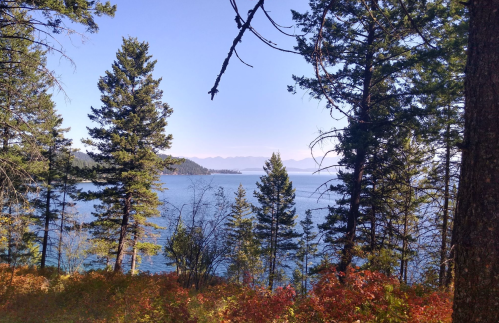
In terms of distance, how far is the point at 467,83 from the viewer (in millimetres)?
1802

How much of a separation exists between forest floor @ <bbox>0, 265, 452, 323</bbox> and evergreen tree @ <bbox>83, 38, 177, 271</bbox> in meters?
4.33

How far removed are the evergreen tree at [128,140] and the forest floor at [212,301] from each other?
4.33 m

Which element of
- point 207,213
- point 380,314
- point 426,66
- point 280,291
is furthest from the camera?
point 207,213

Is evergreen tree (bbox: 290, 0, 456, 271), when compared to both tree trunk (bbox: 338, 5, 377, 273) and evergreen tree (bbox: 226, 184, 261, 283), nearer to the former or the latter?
tree trunk (bbox: 338, 5, 377, 273)

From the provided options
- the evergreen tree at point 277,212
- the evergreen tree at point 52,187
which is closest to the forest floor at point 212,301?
the evergreen tree at point 52,187

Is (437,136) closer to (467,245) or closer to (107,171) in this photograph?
(467,245)

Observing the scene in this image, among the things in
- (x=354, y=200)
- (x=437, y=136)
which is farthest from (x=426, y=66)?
(x=354, y=200)

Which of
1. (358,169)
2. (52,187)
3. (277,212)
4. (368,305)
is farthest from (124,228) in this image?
(368,305)

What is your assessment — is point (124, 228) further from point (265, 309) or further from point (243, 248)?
point (265, 309)

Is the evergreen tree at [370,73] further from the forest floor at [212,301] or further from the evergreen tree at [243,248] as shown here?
the evergreen tree at [243,248]

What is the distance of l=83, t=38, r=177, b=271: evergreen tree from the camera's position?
523 inches

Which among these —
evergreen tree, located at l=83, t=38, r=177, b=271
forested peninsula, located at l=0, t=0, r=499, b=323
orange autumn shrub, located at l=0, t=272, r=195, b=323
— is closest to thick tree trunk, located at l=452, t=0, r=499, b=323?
forested peninsula, located at l=0, t=0, r=499, b=323

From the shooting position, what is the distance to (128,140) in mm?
13195

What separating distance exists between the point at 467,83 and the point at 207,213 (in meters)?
11.5
